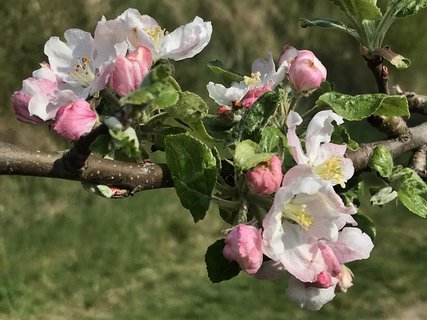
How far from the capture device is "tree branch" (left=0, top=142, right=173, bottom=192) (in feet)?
1.82

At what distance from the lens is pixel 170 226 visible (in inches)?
125

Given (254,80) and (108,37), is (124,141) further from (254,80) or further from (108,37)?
(254,80)

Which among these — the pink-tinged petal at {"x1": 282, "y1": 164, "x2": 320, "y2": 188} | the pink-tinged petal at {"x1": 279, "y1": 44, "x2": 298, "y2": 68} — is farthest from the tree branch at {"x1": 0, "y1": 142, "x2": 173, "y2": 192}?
the pink-tinged petal at {"x1": 279, "y1": 44, "x2": 298, "y2": 68}

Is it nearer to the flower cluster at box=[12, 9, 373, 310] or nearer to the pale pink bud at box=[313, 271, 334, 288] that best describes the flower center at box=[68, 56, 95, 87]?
the flower cluster at box=[12, 9, 373, 310]

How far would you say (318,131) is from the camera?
0.70 metres

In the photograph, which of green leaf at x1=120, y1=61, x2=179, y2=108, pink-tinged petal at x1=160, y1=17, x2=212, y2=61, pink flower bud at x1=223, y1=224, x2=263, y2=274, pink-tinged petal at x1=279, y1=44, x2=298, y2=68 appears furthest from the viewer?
pink-tinged petal at x1=279, y1=44, x2=298, y2=68

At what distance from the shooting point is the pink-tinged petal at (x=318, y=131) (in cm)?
69

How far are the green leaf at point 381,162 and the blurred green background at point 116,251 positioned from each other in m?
1.97

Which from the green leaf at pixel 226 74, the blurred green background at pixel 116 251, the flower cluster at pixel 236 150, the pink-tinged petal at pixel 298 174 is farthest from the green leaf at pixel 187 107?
the blurred green background at pixel 116 251

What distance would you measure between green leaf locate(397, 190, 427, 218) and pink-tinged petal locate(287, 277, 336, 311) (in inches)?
6.2

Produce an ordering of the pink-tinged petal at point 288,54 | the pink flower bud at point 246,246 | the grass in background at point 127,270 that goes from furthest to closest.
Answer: the grass in background at point 127,270 → the pink-tinged petal at point 288,54 → the pink flower bud at point 246,246

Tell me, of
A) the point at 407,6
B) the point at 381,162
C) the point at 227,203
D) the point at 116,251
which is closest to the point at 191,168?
the point at 227,203

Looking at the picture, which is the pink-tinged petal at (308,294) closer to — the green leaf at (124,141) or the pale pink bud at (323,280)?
the pale pink bud at (323,280)

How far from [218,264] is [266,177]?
0.39ft
